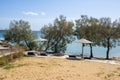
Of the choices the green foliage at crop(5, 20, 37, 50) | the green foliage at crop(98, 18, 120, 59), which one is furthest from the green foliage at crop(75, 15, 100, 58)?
the green foliage at crop(5, 20, 37, 50)

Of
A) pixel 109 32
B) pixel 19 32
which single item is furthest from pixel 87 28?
pixel 19 32

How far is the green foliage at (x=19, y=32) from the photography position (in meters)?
32.6

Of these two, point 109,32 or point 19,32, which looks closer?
point 109,32

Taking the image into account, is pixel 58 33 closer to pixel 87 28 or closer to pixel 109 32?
pixel 87 28

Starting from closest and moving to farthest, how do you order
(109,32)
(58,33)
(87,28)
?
(109,32) → (87,28) → (58,33)

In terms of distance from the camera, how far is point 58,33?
32.1m

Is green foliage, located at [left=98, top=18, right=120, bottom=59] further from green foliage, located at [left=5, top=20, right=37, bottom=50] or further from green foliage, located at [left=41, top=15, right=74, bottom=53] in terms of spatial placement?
green foliage, located at [left=5, top=20, right=37, bottom=50]

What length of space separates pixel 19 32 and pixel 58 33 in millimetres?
6537

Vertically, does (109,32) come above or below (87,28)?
below

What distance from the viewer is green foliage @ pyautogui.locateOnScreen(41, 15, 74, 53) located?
3169cm

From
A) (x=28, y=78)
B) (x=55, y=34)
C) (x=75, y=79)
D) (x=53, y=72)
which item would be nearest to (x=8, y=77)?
(x=28, y=78)

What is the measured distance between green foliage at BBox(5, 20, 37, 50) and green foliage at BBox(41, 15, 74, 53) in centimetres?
255

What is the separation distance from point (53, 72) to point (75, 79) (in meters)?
2.64

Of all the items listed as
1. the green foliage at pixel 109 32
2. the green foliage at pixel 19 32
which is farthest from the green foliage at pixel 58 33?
the green foliage at pixel 109 32
